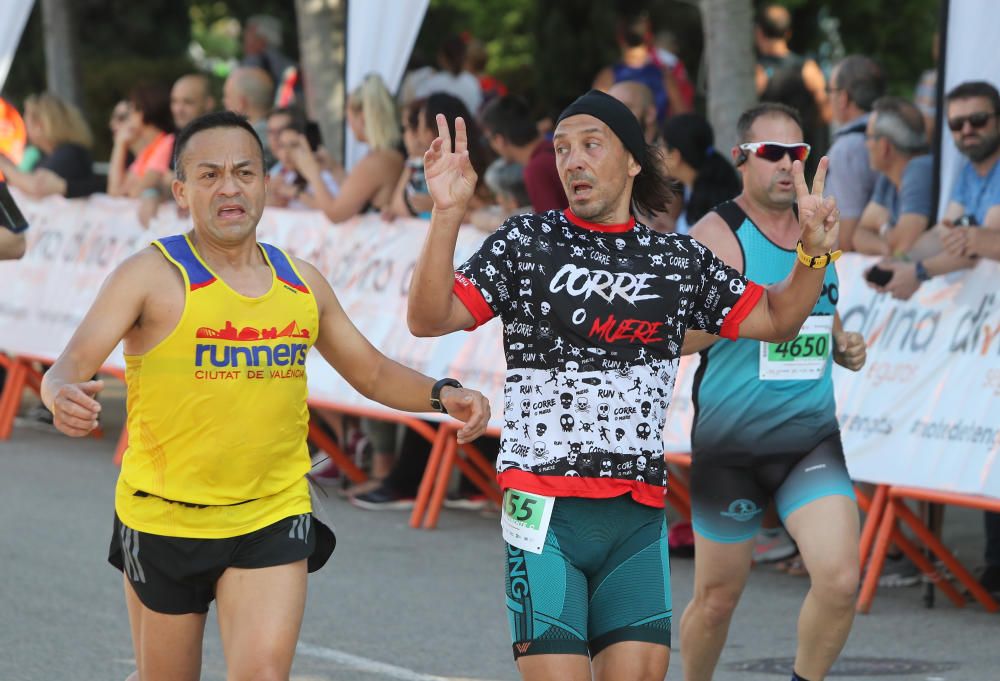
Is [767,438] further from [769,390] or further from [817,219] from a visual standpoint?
[817,219]

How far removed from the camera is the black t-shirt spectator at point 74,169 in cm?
1301

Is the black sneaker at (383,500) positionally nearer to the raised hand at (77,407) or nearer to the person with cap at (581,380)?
the person with cap at (581,380)

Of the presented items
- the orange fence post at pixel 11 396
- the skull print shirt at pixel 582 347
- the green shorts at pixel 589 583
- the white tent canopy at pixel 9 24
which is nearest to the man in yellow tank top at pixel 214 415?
the skull print shirt at pixel 582 347

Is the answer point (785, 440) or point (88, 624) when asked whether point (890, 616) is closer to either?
point (785, 440)

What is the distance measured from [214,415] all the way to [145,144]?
28.6 feet

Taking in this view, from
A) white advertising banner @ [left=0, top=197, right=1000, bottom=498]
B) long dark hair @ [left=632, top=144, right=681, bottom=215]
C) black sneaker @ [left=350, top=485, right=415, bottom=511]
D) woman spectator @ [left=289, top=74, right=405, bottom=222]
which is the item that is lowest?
black sneaker @ [left=350, top=485, right=415, bottom=511]

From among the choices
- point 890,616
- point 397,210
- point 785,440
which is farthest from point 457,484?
point 785,440

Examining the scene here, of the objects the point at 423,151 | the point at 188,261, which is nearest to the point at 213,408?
the point at 188,261

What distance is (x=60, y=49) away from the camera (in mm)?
21359

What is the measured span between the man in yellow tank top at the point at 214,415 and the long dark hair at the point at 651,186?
775mm

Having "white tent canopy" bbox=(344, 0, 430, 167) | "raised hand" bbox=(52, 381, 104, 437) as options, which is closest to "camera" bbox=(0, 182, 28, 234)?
"raised hand" bbox=(52, 381, 104, 437)

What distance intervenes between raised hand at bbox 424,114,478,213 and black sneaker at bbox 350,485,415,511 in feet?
19.8

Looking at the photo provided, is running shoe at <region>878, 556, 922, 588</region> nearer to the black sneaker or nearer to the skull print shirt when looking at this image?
the black sneaker

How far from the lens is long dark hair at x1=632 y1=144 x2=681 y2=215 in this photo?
4941 millimetres
